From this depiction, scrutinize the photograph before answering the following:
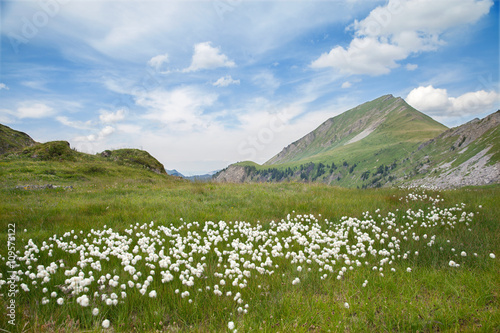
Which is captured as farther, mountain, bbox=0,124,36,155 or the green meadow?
mountain, bbox=0,124,36,155

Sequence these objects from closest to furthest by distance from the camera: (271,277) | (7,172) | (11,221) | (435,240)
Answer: (271,277), (435,240), (11,221), (7,172)

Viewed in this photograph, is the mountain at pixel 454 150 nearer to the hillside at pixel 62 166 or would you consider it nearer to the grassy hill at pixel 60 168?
the hillside at pixel 62 166

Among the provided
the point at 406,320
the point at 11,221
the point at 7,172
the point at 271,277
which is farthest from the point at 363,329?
the point at 7,172

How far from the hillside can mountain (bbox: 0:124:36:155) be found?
464 mm

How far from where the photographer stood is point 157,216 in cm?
934

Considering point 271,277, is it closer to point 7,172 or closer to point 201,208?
point 201,208

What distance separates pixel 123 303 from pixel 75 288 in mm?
886

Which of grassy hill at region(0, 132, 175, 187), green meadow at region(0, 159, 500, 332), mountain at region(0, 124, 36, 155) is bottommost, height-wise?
green meadow at region(0, 159, 500, 332)

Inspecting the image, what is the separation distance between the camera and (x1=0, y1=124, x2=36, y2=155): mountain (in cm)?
4532

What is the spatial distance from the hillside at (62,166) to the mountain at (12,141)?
46 centimetres

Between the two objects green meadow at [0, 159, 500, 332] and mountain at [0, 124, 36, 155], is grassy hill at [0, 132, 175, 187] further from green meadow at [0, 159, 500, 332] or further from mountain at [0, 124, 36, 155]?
mountain at [0, 124, 36, 155]

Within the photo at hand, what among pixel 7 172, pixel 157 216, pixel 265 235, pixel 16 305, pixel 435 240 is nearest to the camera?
pixel 16 305

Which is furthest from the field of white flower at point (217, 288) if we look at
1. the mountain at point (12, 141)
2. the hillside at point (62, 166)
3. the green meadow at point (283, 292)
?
the mountain at point (12, 141)

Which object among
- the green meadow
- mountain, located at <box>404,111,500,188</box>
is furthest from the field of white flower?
mountain, located at <box>404,111,500,188</box>
